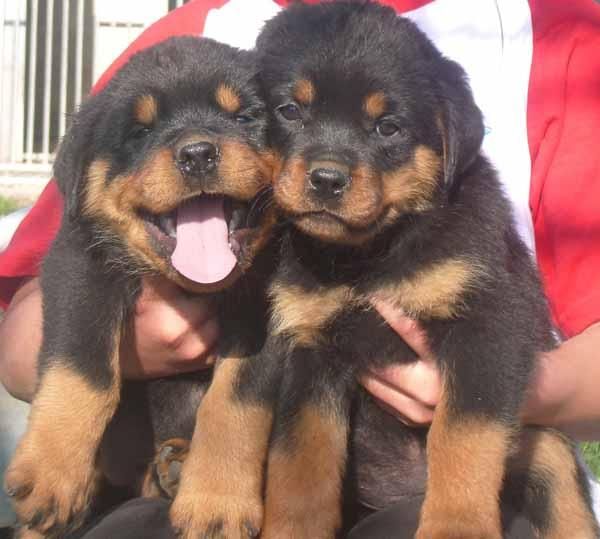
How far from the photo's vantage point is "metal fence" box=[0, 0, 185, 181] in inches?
348

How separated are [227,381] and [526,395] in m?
0.74

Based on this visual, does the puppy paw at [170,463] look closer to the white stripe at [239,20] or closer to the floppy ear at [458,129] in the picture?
the floppy ear at [458,129]

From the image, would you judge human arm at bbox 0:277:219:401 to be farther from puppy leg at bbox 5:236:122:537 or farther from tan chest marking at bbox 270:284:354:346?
tan chest marking at bbox 270:284:354:346

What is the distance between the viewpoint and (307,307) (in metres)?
2.78

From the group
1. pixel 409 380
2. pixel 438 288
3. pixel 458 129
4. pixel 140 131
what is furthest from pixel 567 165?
pixel 140 131

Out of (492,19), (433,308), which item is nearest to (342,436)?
(433,308)

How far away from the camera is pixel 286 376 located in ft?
9.35

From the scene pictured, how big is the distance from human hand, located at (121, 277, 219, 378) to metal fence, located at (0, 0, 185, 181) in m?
6.00

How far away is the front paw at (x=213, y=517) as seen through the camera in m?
2.63

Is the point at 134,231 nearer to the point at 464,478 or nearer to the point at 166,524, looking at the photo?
the point at 166,524

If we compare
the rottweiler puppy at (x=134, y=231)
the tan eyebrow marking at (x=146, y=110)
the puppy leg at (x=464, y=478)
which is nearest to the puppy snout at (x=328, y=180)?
the rottweiler puppy at (x=134, y=231)

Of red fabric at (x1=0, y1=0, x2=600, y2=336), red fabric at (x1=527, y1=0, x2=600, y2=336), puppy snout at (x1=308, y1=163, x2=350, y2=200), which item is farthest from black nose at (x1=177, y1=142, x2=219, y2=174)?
red fabric at (x1=527, y1=0, x2=600, y2=336)

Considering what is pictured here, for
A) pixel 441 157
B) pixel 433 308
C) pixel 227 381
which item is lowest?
pixel 227 381

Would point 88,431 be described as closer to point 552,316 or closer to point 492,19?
point 552,316
